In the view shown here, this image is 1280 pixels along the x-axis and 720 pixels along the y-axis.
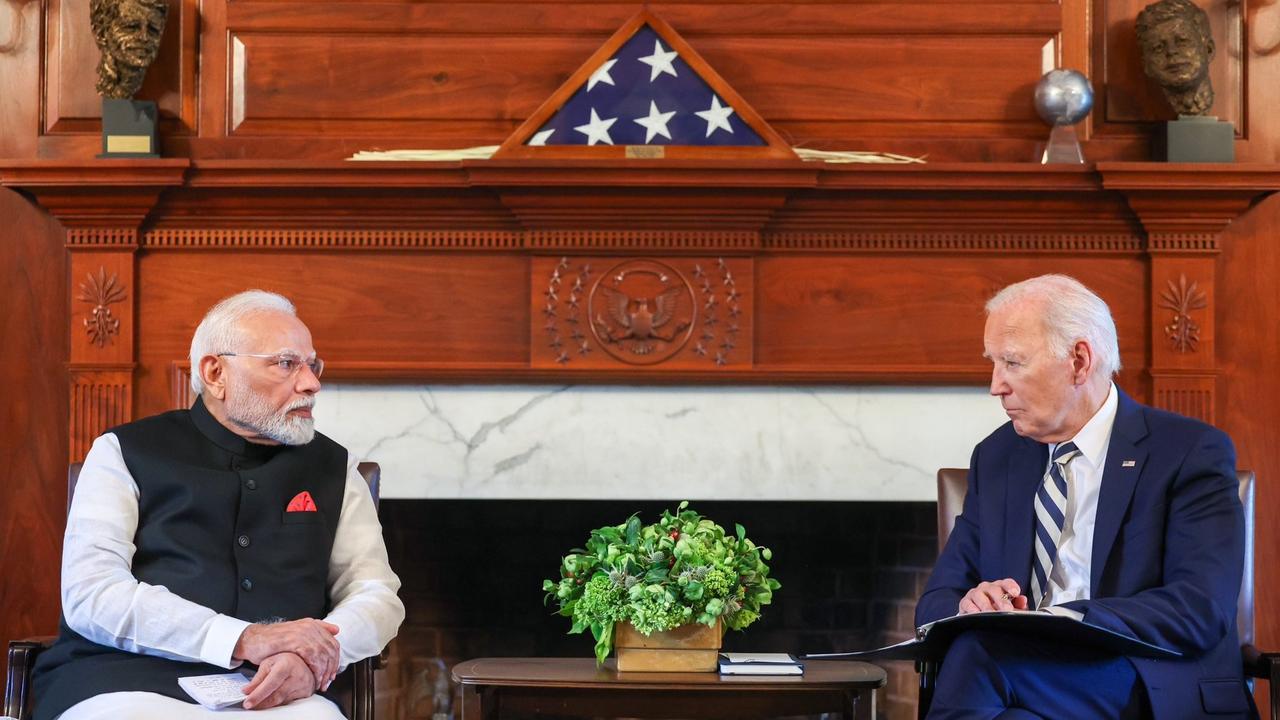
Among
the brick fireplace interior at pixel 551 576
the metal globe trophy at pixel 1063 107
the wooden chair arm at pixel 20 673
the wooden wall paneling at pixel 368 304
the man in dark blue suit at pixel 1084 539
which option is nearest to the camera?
the man in dark blue suit at pixel 1084 539

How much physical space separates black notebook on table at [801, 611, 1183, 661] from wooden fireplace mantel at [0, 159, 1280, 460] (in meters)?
1.37

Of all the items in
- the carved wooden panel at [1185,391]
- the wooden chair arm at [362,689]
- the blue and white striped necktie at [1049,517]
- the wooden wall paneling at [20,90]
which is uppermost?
the wooden wall paneling at [20,90]

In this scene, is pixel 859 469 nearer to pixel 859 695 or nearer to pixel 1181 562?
pixel 859 695

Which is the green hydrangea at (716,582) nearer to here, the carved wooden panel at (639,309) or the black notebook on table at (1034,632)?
the black notebook on table at (1034,632)

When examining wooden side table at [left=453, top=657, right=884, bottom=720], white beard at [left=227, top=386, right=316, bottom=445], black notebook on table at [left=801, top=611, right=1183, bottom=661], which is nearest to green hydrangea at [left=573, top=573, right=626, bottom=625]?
wooden side table at [left=453, top=657, right=884, bottom=720]

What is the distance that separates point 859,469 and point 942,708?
147cm

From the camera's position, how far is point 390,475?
3705mm

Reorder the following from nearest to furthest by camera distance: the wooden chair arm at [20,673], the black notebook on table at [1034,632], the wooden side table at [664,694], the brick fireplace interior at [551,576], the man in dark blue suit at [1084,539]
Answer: the black notebook on table at [1034,632], the man in dark blue suit at [1084,539], the wooden chair arm at [20,673], the wooden side table at [664,694], the brick fireplace interior at [551,576]

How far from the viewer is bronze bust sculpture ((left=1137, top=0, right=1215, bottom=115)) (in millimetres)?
3598

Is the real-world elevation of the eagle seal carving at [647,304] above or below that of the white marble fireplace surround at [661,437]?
above

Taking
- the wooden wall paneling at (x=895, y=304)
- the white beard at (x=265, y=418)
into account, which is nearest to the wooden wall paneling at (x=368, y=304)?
the wooden wall paneling at (x=895, y=304)

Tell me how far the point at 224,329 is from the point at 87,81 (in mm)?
1405

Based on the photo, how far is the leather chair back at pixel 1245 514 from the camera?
8.97 feet

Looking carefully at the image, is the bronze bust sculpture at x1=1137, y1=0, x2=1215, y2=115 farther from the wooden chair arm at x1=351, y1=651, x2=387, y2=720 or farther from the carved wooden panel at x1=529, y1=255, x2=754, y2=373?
the wooden chair arm at x1=351, y1=651, x2=387, y2=720
